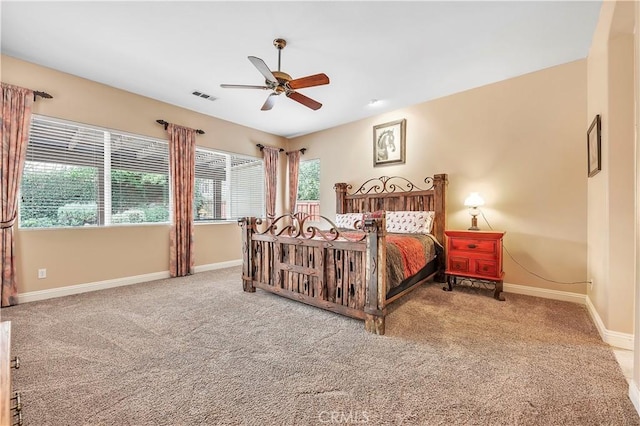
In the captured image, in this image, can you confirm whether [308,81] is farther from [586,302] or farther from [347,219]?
[586,302]

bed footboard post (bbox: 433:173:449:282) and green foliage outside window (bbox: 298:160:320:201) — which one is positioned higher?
green foliage outside window (bbox: 298:160:320:201)

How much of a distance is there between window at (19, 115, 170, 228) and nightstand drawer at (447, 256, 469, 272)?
15.1 feet

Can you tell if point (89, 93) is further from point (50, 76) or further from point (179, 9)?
point (179, 9)

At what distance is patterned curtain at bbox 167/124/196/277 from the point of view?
14.7 feet

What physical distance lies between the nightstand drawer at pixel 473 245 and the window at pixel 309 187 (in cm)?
311

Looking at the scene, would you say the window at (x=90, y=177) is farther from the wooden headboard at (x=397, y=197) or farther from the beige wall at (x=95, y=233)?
the wooden headboard at (x=397, y=197)

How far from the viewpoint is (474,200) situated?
3.60 m

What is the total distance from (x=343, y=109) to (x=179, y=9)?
2.89m

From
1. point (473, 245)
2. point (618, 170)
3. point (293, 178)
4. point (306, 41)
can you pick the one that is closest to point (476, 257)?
point (473, 245)

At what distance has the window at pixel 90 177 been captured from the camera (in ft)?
11.0

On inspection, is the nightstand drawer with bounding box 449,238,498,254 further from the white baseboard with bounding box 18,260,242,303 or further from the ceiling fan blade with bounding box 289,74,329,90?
the white baseboard with bounding box 18,260,242,303

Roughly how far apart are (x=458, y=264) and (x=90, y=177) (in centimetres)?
533

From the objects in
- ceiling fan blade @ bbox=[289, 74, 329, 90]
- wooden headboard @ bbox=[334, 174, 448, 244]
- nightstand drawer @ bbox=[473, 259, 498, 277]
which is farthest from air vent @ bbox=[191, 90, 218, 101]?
nightstand drawer @ bbox=[473, 259, 498, 277]

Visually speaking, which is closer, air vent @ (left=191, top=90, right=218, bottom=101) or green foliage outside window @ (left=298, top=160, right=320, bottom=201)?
air vent @ (left=191, top=90, right=218, bottom=101)
